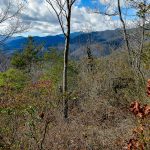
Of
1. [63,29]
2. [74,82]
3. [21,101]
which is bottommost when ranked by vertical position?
[74,82]

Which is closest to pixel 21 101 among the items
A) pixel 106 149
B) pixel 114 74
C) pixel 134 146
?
pixel 106 149

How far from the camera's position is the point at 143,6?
15.1 meters

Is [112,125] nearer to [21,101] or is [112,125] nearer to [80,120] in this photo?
[80,120]

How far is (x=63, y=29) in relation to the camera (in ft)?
49.0

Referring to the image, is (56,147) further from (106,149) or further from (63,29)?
(63,29)

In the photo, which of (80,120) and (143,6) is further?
(143,6)

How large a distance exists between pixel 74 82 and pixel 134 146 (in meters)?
20.0

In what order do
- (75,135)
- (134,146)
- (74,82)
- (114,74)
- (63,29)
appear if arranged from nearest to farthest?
(134,146), (75,135), (63,29), (114,74), (74,82)

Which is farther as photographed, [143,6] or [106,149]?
[143,6]

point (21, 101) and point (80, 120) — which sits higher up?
point (21, 101)

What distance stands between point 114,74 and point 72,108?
15.7 ft

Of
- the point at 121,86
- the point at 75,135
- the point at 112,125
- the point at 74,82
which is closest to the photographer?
the point at 75,135

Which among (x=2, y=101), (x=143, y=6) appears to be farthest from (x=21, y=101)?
(x=143, y=6)

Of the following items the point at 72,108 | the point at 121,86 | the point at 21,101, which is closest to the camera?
the point at 21,101
